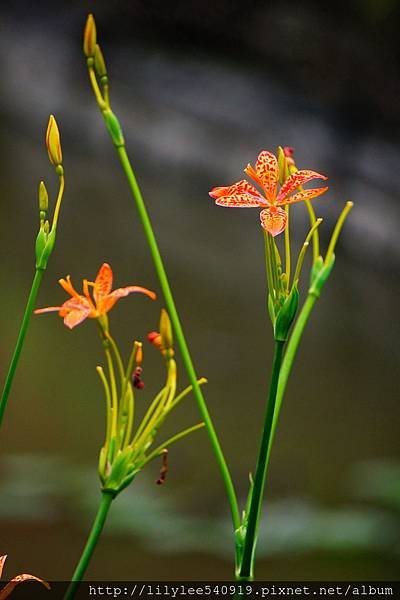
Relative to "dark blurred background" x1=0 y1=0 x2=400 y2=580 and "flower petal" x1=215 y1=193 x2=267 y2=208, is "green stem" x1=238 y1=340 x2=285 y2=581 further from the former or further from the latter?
"dark blurred background" x1=0 y1=0 x2=400 y2=580

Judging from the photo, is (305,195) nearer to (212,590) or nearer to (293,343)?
(293,343)

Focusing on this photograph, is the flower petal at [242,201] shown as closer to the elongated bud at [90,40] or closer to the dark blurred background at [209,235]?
the elongated bud at [90,40]

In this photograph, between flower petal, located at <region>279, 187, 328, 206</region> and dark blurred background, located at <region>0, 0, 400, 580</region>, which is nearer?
flower petal, located at <region>279, 187, 328, 206</region>

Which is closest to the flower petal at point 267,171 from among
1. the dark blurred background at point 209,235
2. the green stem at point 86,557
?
the green stem at point 86,557

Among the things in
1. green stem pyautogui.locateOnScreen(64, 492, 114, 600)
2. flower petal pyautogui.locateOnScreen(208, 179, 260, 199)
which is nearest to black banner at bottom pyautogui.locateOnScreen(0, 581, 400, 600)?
green stem pyautogui.locateOnScreen(64, 492, 114, 600)

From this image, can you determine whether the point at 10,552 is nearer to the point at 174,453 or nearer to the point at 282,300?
the point at 174,453

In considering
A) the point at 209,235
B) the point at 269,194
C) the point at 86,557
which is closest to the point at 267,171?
the point at 269,194

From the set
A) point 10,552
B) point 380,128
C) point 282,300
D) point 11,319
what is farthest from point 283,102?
point 282,300
